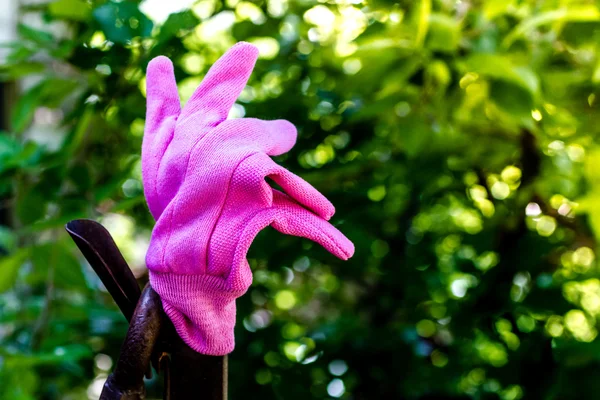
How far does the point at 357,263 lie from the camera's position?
0.59m

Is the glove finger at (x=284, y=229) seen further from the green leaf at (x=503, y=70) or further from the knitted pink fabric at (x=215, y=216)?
the green leaf at (x=503, y=70)

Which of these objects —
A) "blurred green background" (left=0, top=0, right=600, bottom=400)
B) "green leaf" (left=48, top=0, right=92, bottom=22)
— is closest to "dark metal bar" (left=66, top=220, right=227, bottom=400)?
"blurred green background" (left=0, top=0, right=600, bottom=400)

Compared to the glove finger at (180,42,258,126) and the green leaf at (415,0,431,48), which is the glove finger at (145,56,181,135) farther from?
the green leaf at (415,0,431,48)

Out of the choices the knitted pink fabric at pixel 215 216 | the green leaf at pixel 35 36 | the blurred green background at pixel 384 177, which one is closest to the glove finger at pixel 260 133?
the knitted pink fabric at pixel 215 216

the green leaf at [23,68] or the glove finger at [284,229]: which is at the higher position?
the glove finger at [284,229]

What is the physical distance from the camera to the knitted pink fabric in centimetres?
23

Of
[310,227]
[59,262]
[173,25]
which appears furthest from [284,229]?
[59,262]

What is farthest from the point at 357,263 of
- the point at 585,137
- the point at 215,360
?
the point at 215,360

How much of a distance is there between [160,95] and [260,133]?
0.20 ft

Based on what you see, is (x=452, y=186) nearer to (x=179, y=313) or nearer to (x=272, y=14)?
(x=272, y=14)

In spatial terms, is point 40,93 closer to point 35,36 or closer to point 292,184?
point 35,36

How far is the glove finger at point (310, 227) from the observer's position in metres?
0.23

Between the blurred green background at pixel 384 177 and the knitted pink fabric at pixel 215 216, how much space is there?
0.54 feet

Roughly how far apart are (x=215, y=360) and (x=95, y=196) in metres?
0.24
